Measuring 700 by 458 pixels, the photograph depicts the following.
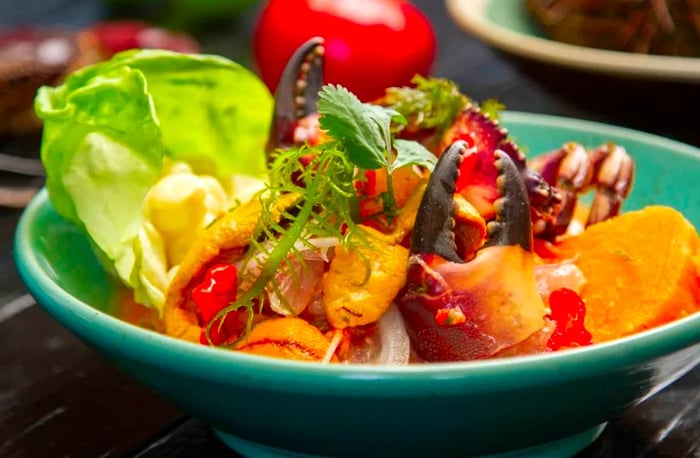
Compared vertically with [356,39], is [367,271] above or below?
above

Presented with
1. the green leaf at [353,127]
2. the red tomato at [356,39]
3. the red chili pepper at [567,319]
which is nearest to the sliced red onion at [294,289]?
the green leaf at [353,127]

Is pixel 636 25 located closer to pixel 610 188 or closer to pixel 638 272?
pixel 610 188

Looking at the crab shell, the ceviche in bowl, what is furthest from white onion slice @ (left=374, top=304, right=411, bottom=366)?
the crab shell

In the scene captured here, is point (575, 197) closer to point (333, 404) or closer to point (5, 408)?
point (333, 404)

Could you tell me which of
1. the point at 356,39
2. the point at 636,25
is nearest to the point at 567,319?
the point at 636,25

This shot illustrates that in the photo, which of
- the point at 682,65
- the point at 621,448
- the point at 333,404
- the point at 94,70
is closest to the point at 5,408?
the point at 94,70

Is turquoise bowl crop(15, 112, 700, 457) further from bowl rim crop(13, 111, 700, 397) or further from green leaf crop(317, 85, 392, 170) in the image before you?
green leaf crop(317, 85, 392, 170)
